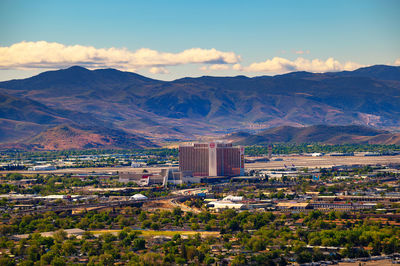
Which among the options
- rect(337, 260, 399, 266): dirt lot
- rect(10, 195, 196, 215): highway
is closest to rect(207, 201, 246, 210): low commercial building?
rect(10, 195, 196, 215): highway

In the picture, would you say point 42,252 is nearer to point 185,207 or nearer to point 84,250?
point 84,250

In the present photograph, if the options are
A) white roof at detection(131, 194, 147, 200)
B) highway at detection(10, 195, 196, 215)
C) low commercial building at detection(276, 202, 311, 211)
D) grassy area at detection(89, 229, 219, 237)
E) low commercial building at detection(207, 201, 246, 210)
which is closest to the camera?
grassy area at detection(89, 229, 219, 237)

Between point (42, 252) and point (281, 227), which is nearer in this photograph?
point (42, 252)

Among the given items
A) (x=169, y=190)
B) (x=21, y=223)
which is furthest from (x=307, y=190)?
(x=21, y=223)

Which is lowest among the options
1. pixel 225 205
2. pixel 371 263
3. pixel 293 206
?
pixel 225 205

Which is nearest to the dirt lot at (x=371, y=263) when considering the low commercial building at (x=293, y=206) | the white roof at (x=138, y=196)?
the low commercial building at (x=293, y=206)

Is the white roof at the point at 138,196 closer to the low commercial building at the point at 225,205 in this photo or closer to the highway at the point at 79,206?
the highway at the point at 79,206

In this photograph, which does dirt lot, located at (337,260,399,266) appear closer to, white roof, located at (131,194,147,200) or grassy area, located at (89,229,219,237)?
grassy area, located at (89,229,219,237)

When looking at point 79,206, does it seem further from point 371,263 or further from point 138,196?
point 371,263

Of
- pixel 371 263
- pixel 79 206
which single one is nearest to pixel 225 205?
pixel 79 206

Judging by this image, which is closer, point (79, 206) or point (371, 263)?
point (371, 263)

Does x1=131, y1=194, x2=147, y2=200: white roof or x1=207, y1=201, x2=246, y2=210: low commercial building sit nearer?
x1=207, y1=201, x2=246, y2=210: low commercial building
